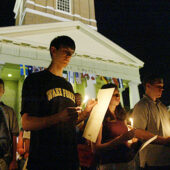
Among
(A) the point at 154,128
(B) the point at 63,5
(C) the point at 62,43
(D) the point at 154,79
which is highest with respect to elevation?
(B) the point at 63,5

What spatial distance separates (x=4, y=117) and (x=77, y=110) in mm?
2039

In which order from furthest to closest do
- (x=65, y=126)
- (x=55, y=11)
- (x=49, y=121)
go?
(x=55, y=11)
(x=65, y=126)
(x=49, y=121)

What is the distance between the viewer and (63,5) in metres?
19.5

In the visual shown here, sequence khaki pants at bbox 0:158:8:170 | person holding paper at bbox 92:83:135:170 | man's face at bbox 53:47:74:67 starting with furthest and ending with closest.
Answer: khaki pants at bbox 0:158:8:170 < person holding paper at bbox 92:83:135:170 < man's face at bbox 53:47:74:67

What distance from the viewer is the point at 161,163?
254cm

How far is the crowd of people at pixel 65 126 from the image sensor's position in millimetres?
1403

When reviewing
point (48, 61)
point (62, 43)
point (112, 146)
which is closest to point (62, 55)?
point (62, 43)

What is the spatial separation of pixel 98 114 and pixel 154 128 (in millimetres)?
1395

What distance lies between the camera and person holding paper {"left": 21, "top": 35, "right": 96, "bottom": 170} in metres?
1.38

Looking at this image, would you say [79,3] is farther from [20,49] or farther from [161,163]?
[161,163]

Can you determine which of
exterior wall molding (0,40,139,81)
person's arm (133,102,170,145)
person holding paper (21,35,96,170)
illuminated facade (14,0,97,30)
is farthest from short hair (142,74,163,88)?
illuminated facade (14,0,97,30)

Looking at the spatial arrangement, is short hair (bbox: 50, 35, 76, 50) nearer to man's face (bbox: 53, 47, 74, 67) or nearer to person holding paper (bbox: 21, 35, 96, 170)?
man's face (bbox: 53, 47, 74, 67)

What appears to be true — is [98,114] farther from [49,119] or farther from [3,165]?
[3,165]

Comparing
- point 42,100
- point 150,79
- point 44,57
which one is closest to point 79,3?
point 44,57
